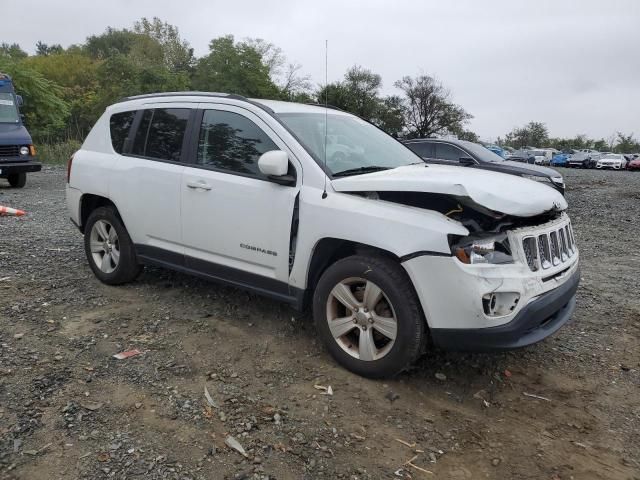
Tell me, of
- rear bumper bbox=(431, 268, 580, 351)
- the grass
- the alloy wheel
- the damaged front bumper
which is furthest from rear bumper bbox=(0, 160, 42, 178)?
rear bumper bbox=(431, 268, 580, 351)

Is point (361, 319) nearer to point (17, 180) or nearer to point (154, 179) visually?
point (154, 179)

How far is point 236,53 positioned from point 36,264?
124 ft

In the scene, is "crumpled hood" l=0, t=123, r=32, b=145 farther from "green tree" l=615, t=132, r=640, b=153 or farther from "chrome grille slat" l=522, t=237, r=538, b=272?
"green tree" l=615, t=132, r=640, b=153

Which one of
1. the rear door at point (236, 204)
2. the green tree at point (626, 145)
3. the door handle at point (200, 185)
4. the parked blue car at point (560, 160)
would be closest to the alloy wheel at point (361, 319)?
the rear door at point (236, 204)

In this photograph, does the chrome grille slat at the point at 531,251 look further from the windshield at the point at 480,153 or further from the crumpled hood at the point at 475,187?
the windshield at the point at 480,153

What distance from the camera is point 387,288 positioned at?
3.19 metres

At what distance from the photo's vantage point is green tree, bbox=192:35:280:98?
39406 millimetres

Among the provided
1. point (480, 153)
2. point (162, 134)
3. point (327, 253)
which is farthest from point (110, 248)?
point (480, 153)

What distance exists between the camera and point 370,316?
3.34 meters

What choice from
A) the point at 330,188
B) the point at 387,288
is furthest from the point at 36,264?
the point at 387,288

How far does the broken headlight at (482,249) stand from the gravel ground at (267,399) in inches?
36.3

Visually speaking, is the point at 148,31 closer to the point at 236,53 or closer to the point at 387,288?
the point at 236,53

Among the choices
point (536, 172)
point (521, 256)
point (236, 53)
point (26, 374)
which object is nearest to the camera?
point (521, 256)

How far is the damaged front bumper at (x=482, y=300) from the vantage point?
116 inches
